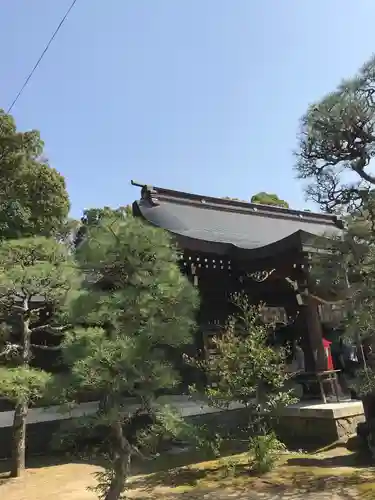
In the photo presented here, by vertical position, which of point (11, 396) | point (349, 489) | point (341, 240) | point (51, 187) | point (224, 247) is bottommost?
point (349, 489)

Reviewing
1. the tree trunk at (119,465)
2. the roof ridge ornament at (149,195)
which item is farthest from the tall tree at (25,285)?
the roof ridge ornament at (149,195)

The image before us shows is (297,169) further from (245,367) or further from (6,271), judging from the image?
(6,271)

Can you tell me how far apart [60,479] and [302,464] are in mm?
3446

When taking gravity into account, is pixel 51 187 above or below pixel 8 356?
above

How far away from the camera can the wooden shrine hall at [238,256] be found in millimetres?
8617

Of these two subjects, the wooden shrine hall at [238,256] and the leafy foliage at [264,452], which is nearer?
the leafy foliage at [264,452]

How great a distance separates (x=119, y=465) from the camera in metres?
4.25

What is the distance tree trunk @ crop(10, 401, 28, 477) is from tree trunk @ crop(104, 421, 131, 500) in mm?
2988

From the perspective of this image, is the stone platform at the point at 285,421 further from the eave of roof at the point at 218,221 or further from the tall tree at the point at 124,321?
the eave of roof at the point at 218,221

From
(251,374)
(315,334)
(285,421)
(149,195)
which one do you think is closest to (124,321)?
(251,374)

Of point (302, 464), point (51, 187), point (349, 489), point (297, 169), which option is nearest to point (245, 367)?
point (302, 464)

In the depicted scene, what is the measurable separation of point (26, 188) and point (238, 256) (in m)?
7.20

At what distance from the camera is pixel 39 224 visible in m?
→ 13.7

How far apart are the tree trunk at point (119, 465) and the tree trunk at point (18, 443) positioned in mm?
2988
